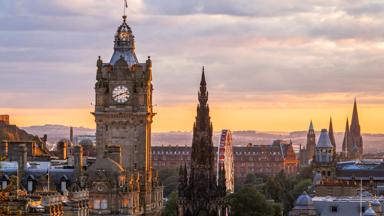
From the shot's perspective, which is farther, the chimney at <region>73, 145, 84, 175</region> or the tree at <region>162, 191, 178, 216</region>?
the tree at <region>162, 191, 178, 216</region>

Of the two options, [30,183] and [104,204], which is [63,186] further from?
[104,204]

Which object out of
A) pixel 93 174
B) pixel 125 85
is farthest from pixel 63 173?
pixel 125 85

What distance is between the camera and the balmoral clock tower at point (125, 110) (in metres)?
159

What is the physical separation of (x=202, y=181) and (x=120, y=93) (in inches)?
1378

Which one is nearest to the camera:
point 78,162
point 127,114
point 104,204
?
point 104,204

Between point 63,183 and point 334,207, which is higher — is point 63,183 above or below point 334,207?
above

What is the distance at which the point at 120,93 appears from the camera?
524 ft

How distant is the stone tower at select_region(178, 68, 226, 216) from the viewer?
125000 mm

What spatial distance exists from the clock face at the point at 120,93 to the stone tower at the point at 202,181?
3053 centimetres

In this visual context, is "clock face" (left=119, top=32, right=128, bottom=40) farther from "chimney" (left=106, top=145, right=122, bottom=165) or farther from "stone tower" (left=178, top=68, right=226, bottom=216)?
"stone tower" (left=178, top=68, right=226, bottom=216)

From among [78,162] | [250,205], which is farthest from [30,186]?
[250,205]

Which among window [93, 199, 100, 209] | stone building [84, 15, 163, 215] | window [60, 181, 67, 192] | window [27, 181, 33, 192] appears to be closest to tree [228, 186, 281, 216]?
stone building [84, 15, 163, 215]

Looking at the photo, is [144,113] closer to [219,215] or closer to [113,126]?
[113,126]

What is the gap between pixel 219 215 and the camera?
12475 cm
